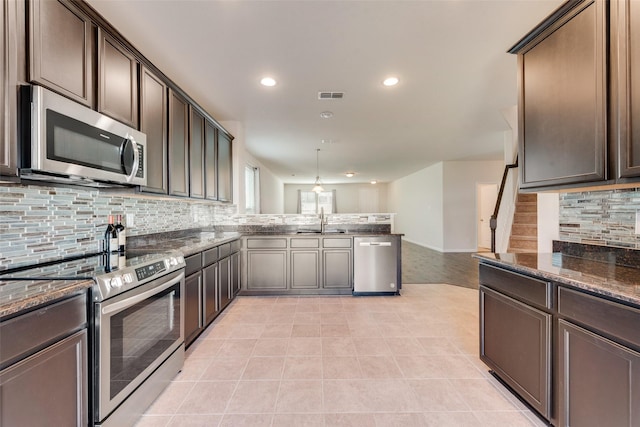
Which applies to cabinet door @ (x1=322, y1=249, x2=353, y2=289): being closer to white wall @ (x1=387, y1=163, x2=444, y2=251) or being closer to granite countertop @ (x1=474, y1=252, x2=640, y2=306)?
granite countertop @ (x1=474, y1=252, x2=640, y2=306)

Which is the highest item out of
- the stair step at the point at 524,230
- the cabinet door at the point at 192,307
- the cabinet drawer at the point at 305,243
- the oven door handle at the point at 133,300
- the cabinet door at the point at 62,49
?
the cabinet door at the point at 62,49

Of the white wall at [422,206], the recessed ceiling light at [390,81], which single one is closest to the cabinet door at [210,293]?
the recessed ceiling light at [390,81]

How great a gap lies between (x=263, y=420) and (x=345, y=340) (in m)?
1.15

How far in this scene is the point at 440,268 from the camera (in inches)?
221

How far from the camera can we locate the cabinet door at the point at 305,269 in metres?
3.97

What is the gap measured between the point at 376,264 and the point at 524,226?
2.42 meters

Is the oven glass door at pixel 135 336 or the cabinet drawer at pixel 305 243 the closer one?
the oven glass door at pixel 135 336

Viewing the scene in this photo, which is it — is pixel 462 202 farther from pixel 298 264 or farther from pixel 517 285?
pixel 517 285

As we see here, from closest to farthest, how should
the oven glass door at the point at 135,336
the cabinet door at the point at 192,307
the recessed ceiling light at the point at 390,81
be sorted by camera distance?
the oven glass door at the point at 135,336
the cabinet door at the point at 192,307
the recessed ceiling light at the point at 390,81

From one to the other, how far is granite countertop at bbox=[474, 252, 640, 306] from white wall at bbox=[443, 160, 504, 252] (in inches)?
226

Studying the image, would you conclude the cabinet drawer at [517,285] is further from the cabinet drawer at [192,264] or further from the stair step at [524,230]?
the stair step at [524,230]

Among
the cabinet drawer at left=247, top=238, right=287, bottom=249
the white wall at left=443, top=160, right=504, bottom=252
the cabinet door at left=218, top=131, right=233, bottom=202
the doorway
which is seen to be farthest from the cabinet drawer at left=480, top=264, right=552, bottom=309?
the doorway

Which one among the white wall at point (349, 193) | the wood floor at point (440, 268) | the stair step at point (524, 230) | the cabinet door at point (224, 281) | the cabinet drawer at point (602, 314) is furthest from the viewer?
the white wall at point (349, 193)

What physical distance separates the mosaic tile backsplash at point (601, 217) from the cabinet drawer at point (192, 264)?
10.2 ft
